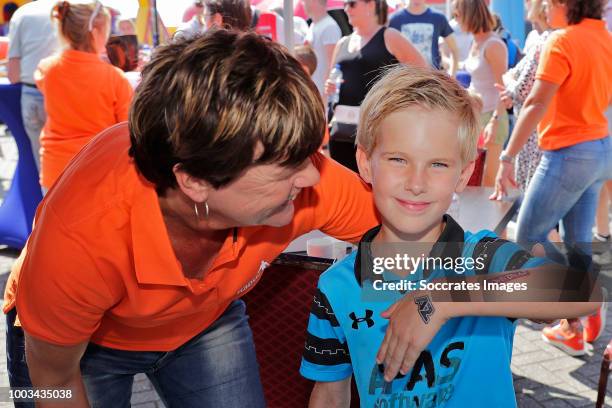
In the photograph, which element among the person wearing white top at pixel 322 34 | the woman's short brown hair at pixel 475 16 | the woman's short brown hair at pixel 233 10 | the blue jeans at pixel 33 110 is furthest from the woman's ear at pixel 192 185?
the person wearing white top at pixel 322 34

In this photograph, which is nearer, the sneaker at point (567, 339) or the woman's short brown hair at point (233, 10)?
the sneaker at point (567, 339)

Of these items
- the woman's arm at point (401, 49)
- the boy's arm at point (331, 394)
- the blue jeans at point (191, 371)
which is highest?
the woman's arm at point (401, 49)

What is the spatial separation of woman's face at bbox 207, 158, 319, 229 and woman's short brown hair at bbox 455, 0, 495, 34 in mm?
4312

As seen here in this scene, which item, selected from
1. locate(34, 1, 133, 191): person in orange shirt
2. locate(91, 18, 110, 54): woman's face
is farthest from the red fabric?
locate(91, 18, 110, 54): woman's face

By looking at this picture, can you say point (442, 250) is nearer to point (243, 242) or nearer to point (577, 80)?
point (243, 242)

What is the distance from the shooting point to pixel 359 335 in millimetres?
1639

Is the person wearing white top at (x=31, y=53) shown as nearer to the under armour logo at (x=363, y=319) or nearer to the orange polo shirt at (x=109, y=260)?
the orange polo shirt at (x=109, y=260)

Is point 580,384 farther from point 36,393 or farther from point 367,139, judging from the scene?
point 36,393

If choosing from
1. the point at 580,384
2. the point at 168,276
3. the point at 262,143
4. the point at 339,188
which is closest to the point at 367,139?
the point at 339,188

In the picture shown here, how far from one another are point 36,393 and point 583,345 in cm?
302

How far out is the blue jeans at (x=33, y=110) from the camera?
5156mm

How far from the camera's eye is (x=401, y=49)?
4.70 m

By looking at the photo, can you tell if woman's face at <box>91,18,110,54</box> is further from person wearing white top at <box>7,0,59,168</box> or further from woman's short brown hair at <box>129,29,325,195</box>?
woman's short brown hair at <box>129,29,325,195</box>

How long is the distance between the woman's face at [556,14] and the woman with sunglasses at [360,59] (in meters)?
1.21
